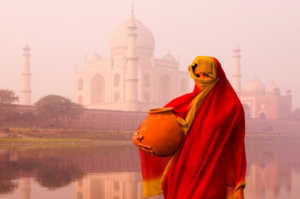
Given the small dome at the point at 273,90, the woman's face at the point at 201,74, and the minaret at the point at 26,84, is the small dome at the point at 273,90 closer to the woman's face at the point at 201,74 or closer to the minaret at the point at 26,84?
the minaret at the point at 26,84

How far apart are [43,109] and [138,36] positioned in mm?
16670

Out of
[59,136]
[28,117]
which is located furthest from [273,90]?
[59,136]

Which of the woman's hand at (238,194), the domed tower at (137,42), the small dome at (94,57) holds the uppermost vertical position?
the domed tower at (137,42)

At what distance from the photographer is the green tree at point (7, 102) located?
25.5 meters

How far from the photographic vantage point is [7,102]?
2614 centimetres

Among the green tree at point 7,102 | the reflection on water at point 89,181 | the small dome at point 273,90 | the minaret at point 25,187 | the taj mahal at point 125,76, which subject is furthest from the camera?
the small dome at point 273,90

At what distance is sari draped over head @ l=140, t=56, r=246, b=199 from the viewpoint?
2387 millimetres

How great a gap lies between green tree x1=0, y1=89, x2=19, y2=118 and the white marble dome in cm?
1712

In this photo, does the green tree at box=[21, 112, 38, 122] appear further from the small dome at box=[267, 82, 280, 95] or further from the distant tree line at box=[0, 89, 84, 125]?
the small dome at box=[267, 82, 280, 95]

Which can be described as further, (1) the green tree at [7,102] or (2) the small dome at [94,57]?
(2) the small dome at [94,57]

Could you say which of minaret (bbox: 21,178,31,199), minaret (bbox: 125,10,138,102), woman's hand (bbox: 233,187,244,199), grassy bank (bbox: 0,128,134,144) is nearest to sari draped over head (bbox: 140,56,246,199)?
woman's hand (bbox: 233,187,244,199)

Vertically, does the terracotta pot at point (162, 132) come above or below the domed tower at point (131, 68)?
below

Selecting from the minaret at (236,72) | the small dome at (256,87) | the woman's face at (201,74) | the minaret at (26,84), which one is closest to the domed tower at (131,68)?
the minaret at (26,84)

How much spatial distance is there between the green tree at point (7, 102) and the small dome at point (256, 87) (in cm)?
3381
